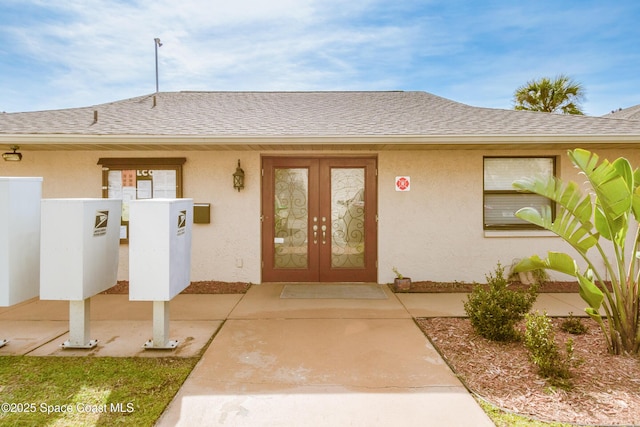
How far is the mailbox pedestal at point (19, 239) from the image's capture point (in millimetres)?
3510

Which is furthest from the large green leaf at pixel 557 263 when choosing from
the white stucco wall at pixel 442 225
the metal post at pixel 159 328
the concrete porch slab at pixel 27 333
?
the concrete porch slab at pixel 27 333


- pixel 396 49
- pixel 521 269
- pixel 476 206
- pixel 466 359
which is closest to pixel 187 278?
pixel 466 359

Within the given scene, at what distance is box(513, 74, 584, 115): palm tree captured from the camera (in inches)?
526

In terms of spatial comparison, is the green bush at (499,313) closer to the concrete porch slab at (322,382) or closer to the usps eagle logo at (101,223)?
the concrete porch slab at (322,382)

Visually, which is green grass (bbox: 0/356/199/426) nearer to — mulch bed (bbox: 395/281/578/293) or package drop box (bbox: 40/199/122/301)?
package drop box (bbox: 40/199/122/301)

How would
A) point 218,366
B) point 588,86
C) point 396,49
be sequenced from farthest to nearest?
point 588,86, point 396,49, point 218,366

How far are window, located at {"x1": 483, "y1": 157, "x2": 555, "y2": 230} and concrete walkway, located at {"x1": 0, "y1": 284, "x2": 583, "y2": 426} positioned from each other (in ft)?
5.54

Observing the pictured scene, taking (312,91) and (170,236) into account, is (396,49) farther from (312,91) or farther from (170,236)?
(170,236)

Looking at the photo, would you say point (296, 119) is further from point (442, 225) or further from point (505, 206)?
point (505, 206)

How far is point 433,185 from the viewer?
22.7 ft

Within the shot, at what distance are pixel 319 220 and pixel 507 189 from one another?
157 inches

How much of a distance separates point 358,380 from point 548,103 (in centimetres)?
1525

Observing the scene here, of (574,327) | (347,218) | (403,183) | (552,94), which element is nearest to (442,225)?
(403,183)

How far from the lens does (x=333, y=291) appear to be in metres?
6.35
